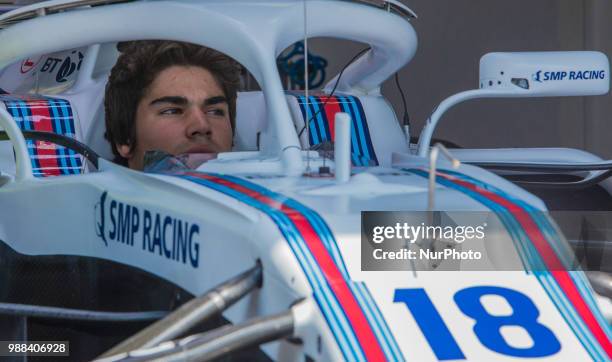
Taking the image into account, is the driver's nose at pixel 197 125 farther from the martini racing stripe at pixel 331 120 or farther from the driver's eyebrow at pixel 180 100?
the martini racing stripe at pixel 331 120

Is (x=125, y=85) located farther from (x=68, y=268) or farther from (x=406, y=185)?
(x=406, y=185)

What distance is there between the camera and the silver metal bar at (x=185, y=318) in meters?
1.84

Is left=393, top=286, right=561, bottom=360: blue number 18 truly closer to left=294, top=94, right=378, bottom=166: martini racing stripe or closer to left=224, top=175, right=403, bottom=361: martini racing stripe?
left=224, top=175, right=403, bottom=361: martini racing stripe

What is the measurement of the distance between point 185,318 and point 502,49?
522cm

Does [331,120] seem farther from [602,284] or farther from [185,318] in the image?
[185,318]

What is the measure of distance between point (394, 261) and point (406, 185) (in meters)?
0.33

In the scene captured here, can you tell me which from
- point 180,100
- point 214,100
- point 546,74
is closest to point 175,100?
point 180,100

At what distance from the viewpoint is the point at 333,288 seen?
1897 mm

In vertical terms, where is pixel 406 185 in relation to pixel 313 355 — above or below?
above

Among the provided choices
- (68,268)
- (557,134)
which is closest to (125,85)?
(68,268)

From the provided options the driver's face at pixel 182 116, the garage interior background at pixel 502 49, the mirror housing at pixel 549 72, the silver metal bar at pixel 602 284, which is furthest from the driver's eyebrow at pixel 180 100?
the garage interior background at pixel 502 49

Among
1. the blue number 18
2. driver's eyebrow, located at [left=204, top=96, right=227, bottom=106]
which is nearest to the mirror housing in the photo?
driver's eyebrow, located at [left=204, top=96, right=227, bottom=106]

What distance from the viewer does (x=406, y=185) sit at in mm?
2258

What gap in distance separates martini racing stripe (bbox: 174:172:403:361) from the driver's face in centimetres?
107
